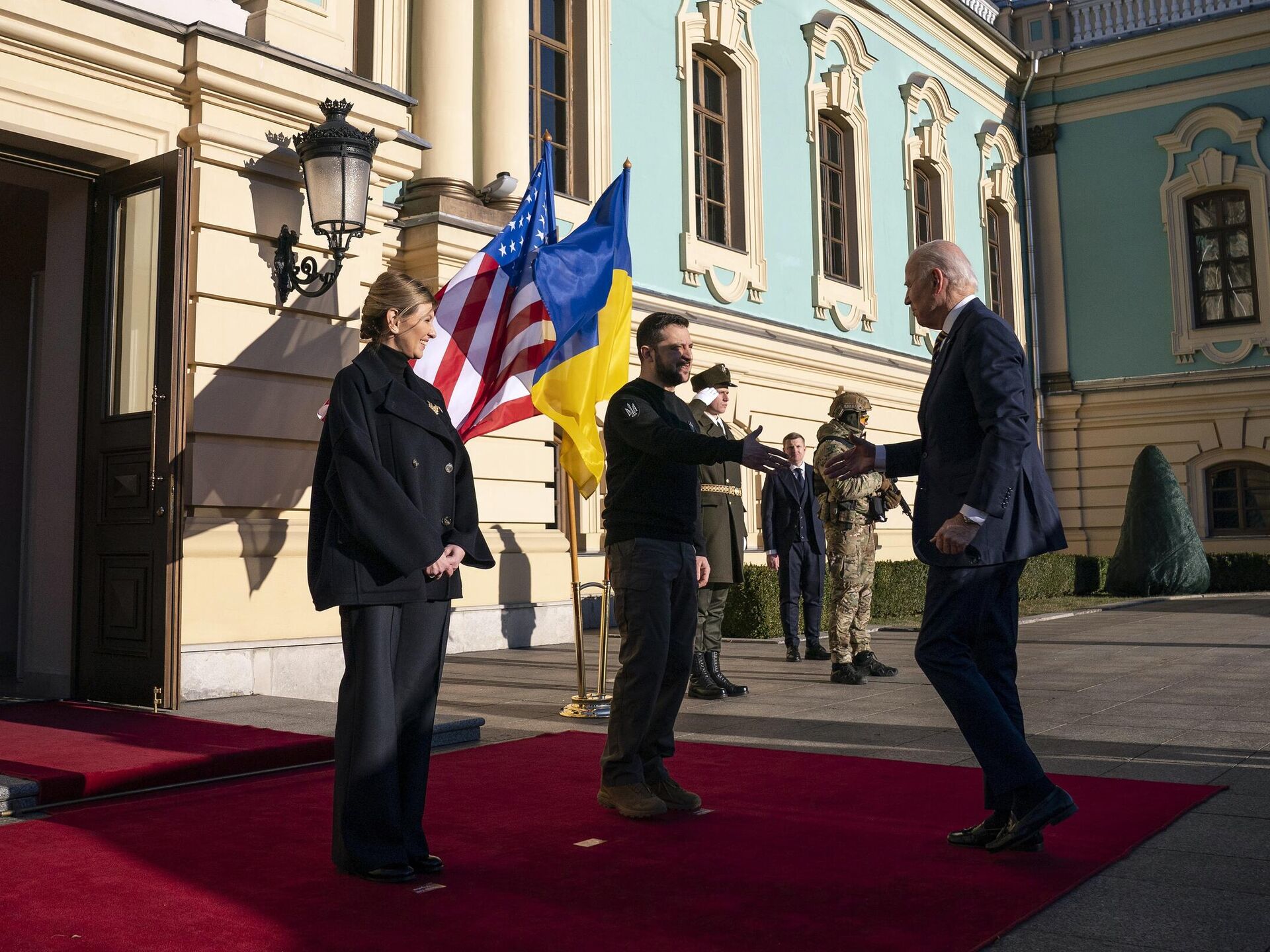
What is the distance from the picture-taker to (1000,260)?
24328 mm

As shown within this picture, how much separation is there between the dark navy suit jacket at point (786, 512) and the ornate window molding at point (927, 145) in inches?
424

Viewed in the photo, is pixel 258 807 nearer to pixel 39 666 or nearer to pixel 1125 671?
pixel 39 666

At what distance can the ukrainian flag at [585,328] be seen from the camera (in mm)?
7219

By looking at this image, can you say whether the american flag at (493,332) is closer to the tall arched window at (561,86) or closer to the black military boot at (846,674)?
the black military boot at (846,674)

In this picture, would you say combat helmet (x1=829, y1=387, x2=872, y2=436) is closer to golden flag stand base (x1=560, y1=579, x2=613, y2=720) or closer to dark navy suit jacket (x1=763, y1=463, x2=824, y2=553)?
dark navy suit jacket (x1=763, y1=463, x2=824, y2=553)

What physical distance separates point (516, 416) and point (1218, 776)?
4.54 metres

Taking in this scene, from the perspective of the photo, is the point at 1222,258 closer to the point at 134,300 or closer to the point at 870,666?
the point at 870,666

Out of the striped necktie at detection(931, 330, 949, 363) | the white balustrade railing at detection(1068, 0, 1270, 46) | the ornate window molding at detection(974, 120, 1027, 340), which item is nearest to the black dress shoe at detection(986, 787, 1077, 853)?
the striped necktie at detection(931, 330, 949, 363)

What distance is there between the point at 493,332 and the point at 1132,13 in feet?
69.4

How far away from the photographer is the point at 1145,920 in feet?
10.1

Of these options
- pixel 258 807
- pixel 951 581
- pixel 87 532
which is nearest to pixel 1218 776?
pixel 951 581

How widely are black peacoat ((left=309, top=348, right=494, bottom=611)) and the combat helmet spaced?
15.7ft

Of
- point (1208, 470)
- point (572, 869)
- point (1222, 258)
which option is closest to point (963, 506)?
point (572, 869)

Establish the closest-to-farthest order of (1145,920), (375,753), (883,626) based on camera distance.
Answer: (1145,920) < (375,753) < (883,626)
